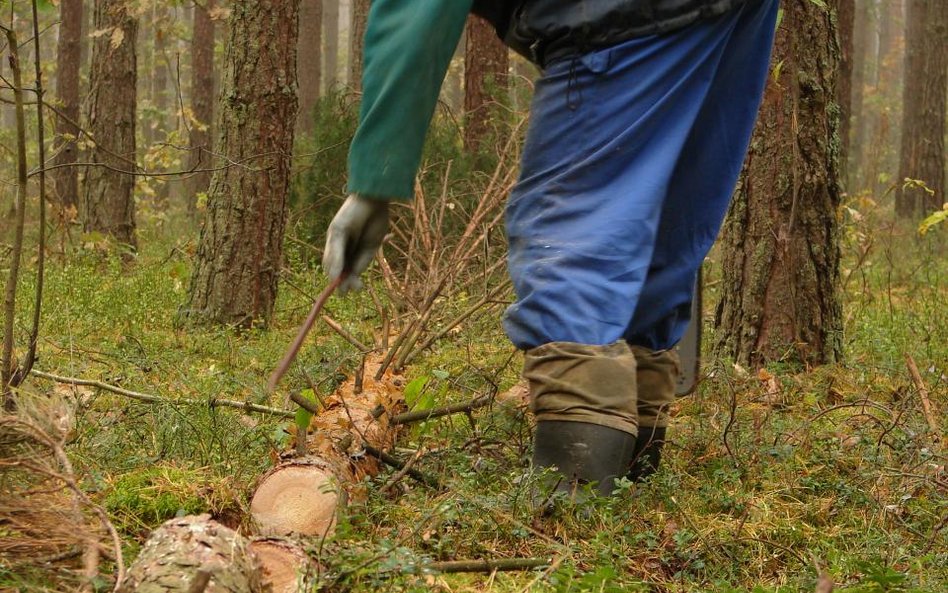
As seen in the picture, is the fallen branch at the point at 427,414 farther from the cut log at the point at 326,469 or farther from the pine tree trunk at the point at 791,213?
the pine tree trunk at the point at 791,213

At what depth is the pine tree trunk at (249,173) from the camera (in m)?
6.31

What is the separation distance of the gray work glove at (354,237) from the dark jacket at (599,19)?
0.60m

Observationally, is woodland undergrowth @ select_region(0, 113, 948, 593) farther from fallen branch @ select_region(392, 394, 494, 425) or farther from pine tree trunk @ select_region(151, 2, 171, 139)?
pine tree trunk @ select_region(151, 2, 171, 139)

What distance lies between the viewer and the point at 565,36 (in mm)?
2582

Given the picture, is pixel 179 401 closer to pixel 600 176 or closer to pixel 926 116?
pixel 600 176

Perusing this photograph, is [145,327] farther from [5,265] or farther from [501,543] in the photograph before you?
A: [501,543]

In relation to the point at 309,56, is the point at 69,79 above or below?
above

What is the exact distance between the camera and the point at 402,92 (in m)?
2.39

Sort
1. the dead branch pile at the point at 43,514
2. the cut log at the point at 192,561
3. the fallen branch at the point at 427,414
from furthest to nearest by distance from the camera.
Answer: the fallen branch at the point at 427,414
the dead branch pile at the point at 43,514
the cut log at the point at 192,561

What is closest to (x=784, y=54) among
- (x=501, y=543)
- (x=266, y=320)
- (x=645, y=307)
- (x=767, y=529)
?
(x=645, y=307)

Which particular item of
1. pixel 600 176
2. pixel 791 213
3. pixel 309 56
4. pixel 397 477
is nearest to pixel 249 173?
pixel 791 213

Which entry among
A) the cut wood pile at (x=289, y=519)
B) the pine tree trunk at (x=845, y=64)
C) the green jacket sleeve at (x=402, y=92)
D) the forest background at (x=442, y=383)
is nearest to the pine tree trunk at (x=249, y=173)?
the forest background at (x=442, y=383)

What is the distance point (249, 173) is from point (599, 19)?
413cm

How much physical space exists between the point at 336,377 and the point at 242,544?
239 cm
